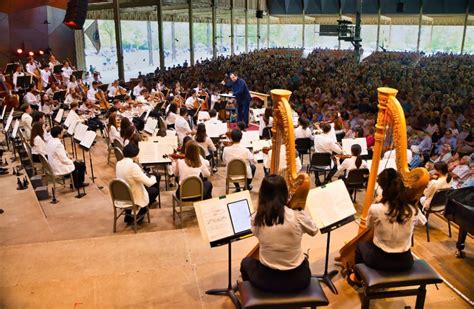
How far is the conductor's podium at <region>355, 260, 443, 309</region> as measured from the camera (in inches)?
149

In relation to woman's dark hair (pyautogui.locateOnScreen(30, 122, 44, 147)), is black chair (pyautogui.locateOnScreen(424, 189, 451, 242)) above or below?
below

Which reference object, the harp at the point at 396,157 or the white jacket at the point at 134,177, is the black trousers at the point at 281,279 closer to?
the harp at the point at 396,157

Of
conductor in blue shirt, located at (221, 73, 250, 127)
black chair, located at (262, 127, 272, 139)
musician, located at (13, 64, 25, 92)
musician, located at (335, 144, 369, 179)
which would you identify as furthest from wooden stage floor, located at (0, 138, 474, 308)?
musician, located at (13, 64, 25, 92)

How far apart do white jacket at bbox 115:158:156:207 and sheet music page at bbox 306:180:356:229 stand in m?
2.69

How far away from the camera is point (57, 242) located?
574cm

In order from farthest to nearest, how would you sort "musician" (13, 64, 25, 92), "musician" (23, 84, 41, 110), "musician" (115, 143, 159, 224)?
"musician" (13, 64, 25, 92) < "musician" (23, 84, 41, 110) < "musician" (115, 143, 159, 224)

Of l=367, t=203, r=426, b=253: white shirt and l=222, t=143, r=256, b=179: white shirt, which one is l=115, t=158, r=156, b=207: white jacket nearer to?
l=222, t=143, r=256, b=179: white shirt

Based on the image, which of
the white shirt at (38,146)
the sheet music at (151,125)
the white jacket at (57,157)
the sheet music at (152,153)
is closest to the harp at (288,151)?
the sheet music at (152,153)

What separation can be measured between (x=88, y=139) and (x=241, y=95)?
5.29m

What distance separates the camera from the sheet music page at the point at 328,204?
4.30 m

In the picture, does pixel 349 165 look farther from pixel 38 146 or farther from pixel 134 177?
pixel 38 146

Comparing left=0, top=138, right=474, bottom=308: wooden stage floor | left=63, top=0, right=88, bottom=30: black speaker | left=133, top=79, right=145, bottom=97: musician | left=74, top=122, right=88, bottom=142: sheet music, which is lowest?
left=0, top=138, right=474, bottom=308: wooden stage floor

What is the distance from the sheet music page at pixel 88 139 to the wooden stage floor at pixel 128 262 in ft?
4.06

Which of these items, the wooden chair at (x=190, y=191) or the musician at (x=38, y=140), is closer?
the wooden chair at (x=190, y=191)
